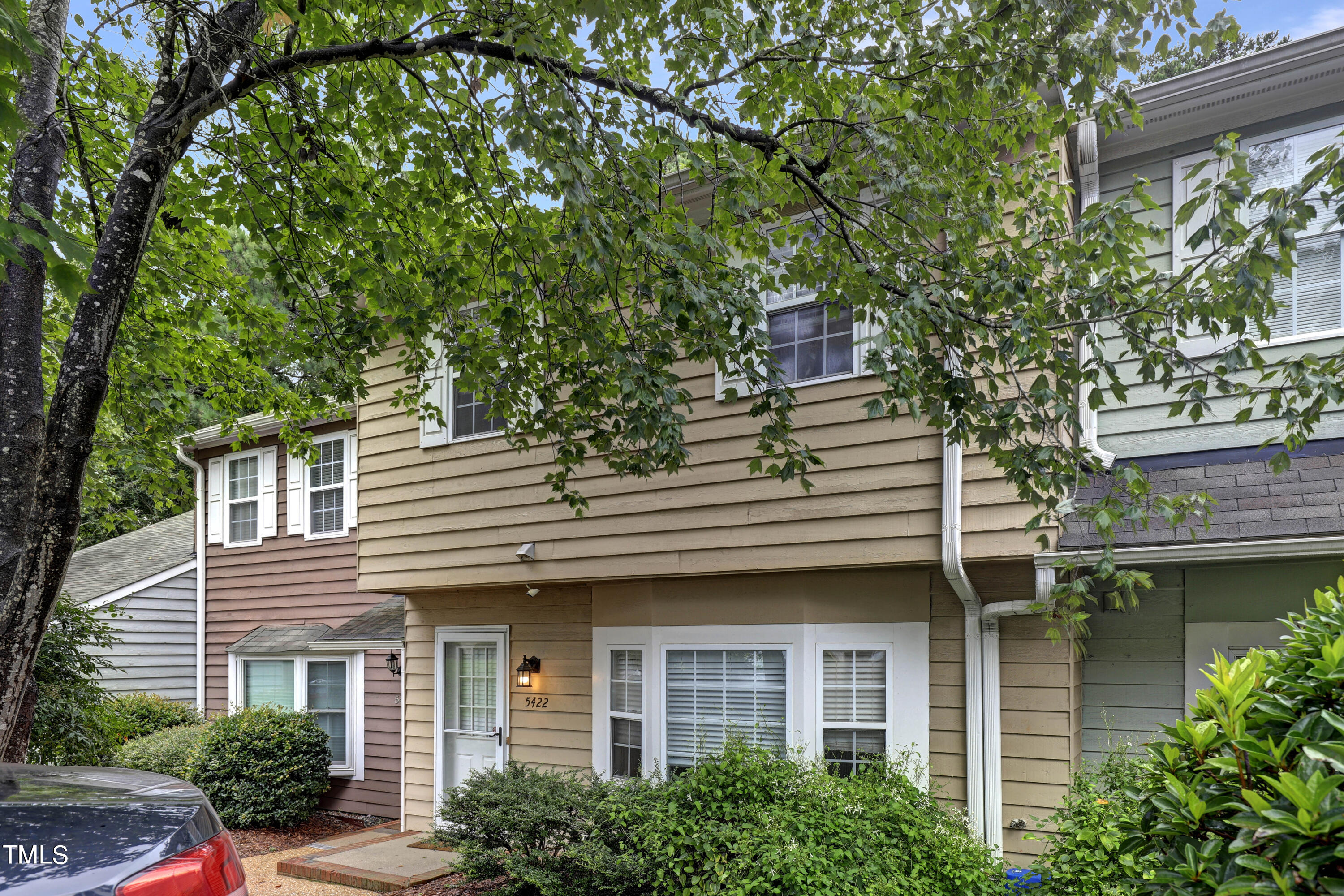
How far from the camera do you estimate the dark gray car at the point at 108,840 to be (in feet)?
6.22

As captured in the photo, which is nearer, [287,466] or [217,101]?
[217,101]

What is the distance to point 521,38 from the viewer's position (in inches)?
146

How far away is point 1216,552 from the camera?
5141 mm

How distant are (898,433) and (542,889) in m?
4.04

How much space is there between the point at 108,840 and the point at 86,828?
0.06 metres

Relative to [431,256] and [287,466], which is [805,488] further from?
[287,466]

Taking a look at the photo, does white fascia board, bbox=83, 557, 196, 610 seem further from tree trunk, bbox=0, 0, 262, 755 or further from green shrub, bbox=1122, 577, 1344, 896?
green shrub, bbox=1122, 577, 1344, 896

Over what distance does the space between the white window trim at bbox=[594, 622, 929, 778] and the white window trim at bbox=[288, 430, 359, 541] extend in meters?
5.67

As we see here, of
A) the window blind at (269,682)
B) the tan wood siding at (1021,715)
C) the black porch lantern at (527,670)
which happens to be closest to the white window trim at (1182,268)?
the tan wood siding at (1021,715)

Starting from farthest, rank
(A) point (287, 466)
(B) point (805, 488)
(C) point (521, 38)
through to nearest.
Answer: (A) point (287, 466)
(B) point (805, 488)
(C) point (521, 38)

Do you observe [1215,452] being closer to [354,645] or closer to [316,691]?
[354,645]

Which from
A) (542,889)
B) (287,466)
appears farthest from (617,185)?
(287,466)

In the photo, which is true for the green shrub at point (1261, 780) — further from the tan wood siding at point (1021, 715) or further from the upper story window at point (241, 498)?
the upper story window at point (241, 498)

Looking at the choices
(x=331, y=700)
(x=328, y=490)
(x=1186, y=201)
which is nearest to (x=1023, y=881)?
(x=1186, y=201)
